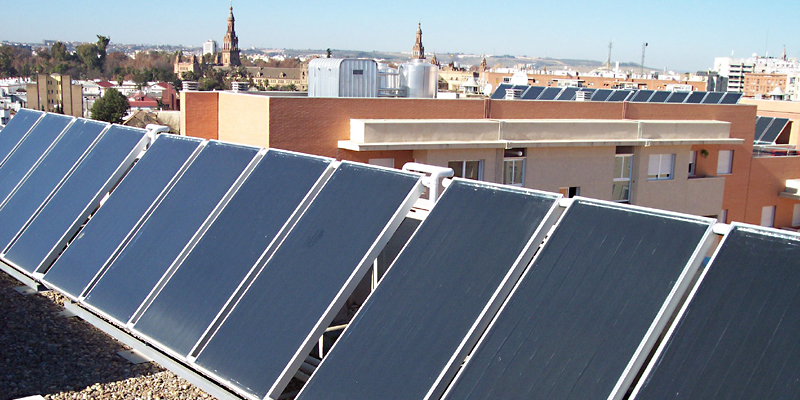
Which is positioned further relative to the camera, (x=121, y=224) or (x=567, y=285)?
(x=121, y=224)

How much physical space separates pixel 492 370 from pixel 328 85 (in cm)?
2581

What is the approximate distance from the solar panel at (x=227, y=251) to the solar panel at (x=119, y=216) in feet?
4.63

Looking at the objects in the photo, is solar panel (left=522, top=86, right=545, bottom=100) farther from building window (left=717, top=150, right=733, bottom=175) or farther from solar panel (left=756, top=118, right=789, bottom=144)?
solar panel (left=756, top=118, right=789, bottom=144)

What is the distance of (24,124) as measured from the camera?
13180 millimetres

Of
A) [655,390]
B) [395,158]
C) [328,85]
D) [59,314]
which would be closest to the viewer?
[655,390]

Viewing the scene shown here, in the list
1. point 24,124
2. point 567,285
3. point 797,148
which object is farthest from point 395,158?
point 797,148

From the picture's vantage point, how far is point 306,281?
5.55 meters

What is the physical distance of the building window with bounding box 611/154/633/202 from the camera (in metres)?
31.3

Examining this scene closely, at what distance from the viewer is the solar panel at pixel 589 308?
389 cm

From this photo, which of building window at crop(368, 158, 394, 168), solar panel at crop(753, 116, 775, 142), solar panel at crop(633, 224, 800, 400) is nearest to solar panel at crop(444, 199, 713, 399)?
solar panel at crop(633, 224, 800, 400)

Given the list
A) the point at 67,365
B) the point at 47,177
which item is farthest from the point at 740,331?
the point at 47,177

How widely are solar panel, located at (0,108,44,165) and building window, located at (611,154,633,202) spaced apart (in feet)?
76.9

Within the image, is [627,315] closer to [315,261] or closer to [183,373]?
[315,261]

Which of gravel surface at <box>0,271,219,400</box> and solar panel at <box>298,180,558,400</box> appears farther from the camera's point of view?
gravel surface at <box>0,271,219,400</box>
